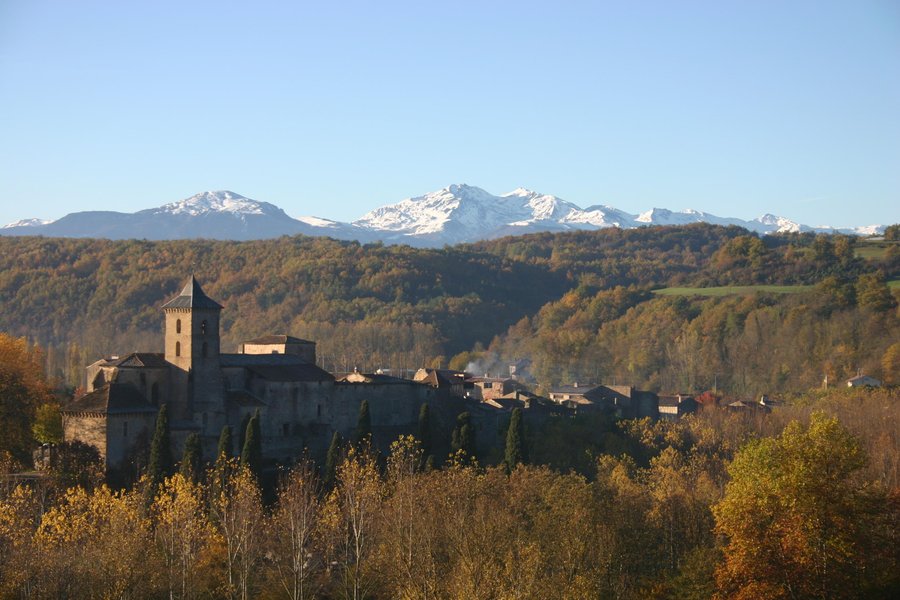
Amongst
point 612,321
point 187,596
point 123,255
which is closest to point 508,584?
point 187,596

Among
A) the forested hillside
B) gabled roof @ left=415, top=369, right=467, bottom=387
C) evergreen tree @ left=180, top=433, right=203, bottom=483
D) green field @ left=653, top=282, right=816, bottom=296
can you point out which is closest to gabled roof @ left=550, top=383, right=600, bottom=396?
the forested hillside

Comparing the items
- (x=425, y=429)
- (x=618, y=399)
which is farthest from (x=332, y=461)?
(x=618, y=399)

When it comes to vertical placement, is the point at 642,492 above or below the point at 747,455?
below

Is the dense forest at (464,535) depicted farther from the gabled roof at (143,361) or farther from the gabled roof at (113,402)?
the gabled roof at (143,361)

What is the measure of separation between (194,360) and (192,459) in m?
7.84

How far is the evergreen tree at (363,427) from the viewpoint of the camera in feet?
A: 206

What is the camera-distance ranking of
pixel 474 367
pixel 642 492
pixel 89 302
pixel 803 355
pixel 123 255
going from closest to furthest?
pixel 642 492
pixel 803 355
pixel 474 367
pixel 89 302
pixel 123 255

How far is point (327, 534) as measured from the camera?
46781 mm

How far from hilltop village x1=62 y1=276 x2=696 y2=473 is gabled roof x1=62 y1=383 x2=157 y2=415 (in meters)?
0.05

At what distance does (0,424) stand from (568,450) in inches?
1116

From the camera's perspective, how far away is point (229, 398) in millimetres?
61625

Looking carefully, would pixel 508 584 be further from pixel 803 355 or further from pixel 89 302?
pixel 89 302

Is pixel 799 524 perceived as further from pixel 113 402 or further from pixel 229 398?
pixel 229 398

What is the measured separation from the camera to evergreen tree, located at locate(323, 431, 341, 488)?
5738cm
